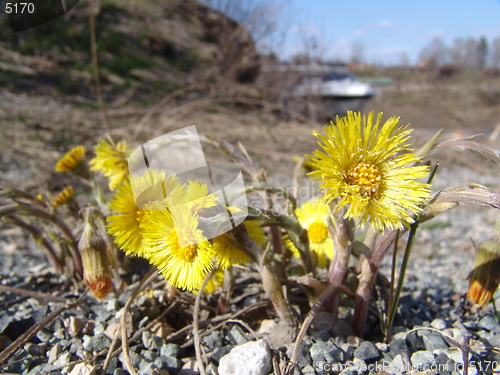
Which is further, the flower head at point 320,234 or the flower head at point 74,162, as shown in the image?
the flower head at point 74,162

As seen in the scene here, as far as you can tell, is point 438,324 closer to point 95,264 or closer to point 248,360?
point 248,360

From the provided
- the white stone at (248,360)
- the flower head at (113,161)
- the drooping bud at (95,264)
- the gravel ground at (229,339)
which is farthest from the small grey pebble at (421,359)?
the flower head at (113,161)

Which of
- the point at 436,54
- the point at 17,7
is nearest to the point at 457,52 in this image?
the point at 436,54

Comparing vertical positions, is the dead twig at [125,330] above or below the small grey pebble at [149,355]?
above

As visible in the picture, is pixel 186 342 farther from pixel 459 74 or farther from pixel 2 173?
pixel 459 74

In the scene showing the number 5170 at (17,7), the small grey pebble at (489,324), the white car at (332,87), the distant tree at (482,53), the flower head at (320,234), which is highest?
the distant tree at (482,53)

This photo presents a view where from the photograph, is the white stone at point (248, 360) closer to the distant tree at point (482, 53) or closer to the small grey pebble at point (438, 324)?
the small grey pebble at point (438, 324)
